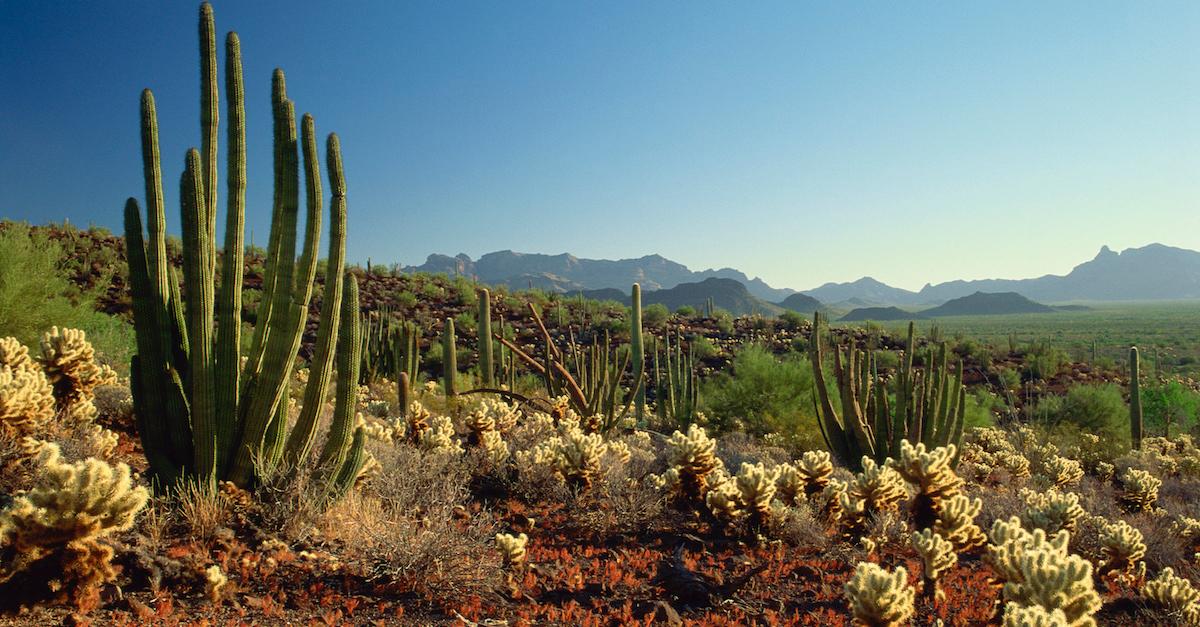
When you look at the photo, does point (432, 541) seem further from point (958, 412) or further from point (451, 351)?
point (451, 351)

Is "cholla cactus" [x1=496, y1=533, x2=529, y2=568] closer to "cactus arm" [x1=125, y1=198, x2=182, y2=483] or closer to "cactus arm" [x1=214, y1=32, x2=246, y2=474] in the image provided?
"cactus arm" [x1=214, y1=32, x2=246, y2=474]

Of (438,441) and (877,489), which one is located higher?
(438,441)

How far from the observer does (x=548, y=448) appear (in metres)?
5.84

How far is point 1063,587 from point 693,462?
2705 millimetres

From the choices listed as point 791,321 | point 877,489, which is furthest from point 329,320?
point 791,321

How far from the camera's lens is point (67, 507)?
2.73 meters

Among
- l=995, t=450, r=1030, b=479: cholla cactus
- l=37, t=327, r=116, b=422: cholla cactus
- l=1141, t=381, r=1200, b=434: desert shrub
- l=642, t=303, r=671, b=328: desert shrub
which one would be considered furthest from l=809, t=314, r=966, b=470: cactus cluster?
l=642, t=303, r=671, b=328: desert shrub

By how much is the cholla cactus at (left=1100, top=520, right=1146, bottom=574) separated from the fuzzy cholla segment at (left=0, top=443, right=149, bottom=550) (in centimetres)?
653

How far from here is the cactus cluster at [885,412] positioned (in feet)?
27.4

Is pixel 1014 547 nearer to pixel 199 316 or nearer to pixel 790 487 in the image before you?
pixel 790 487

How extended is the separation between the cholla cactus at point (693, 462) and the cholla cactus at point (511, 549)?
5.62ft

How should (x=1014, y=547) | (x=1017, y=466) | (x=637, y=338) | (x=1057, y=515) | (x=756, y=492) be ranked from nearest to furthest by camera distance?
(x=1014, y=547)
(x=756, y=492)
(x=1057, y=515)
(x=1017, y=466)
(x=637, y=338)

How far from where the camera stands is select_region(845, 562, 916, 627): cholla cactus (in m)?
3.15

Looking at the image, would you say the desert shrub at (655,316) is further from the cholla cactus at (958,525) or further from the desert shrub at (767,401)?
the cholla cactus at (958,525)
